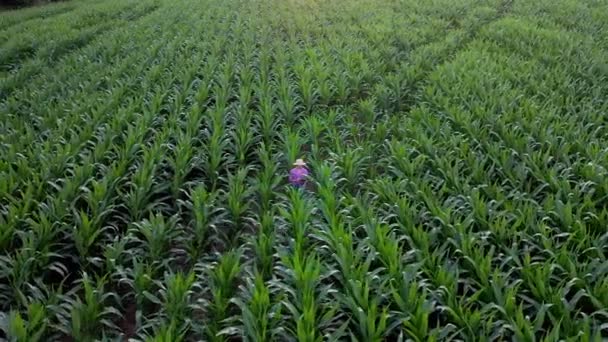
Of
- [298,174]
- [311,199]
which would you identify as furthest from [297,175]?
[311,199]

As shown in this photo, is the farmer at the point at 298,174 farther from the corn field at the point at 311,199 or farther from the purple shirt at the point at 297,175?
the corn field at the point at 311,199

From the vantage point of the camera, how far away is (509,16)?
10336mm

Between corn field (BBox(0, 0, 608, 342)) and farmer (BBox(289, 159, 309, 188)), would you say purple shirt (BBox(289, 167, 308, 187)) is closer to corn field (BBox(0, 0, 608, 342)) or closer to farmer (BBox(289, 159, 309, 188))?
farmer (BBox(289, 159, 309, 188))

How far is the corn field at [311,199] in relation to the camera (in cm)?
229

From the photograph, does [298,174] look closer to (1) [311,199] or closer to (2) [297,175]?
(2) [297,175]

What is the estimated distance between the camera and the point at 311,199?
3.25 meters

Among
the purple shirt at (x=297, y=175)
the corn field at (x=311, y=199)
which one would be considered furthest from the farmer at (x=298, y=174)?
the corn field at (x=311, y=199)

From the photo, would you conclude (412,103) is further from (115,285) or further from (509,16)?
(509,16)

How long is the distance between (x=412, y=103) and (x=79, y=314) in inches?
166

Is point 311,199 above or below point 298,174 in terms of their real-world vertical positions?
below

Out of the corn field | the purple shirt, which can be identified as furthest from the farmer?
the corn field

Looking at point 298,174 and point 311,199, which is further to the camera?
point 298,174

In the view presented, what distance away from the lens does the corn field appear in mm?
2289

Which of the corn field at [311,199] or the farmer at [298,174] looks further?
the farmer at [298,174]
